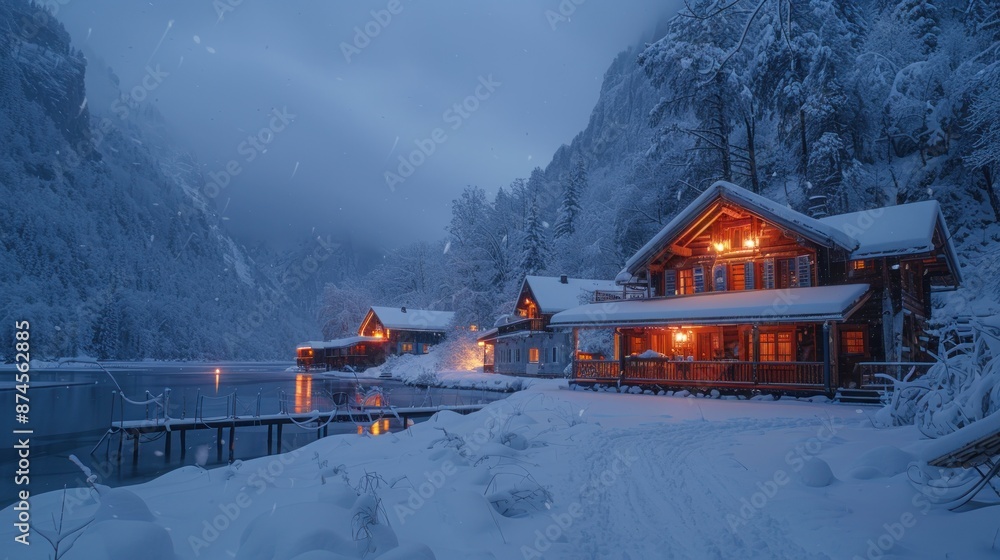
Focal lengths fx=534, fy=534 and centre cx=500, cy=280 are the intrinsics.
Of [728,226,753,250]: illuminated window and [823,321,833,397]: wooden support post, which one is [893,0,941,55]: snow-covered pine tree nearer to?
[728,226,753,250]: illuminated window

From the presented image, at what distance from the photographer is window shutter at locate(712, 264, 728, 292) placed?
986 inches

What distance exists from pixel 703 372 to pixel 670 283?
18.9ft

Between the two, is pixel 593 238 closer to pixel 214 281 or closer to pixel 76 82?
pixel 214 281

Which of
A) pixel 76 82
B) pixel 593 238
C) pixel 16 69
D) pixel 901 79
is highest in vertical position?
pixel 76 82

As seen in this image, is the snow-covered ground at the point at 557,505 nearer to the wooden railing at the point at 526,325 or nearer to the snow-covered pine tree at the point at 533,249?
the wooden railing at the point at 526,325

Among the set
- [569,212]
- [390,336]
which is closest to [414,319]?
[390,336]

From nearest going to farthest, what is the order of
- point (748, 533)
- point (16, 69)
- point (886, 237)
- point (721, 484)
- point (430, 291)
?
point (748, 533), point (721, 484), point (886, 237), point (430, 291), point (16, 69)

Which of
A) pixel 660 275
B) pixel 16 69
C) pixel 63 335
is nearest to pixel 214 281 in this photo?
pixel 16 69

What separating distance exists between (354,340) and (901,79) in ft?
203

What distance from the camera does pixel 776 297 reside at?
70.6 ft

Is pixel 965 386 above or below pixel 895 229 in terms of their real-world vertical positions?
below

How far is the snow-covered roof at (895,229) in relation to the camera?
66.1ft

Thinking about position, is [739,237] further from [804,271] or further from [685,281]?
[685,281]

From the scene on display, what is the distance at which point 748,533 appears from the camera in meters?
5.69
